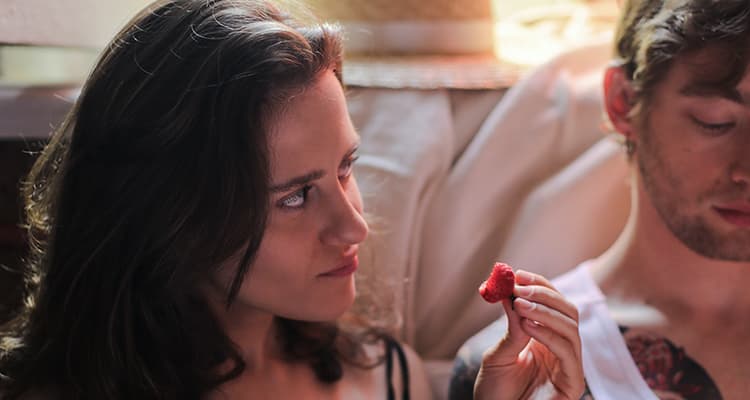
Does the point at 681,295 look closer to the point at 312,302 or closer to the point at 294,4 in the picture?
the point at 312,302

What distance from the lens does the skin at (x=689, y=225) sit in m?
0.97

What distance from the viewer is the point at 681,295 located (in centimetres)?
109

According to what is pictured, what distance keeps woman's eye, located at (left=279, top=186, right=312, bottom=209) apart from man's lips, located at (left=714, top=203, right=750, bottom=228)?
1.62ft

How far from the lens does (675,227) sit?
1034mm

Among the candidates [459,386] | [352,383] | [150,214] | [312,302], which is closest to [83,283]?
[150,214]

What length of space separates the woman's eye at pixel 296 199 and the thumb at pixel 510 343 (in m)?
0.24

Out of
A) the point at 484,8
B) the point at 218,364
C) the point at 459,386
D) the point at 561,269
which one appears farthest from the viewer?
the point at 484,8

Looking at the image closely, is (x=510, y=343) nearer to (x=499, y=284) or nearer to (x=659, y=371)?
(x=499, y=284)

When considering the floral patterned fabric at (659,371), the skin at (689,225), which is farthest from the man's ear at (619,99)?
the floral patterned fabric at (659,371)

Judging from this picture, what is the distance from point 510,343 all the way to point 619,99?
1.40 feet

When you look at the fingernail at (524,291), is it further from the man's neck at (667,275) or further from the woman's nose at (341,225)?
the man's neck at (667,275)

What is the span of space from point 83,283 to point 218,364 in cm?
18

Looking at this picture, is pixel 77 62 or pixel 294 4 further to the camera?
pixel 77 62

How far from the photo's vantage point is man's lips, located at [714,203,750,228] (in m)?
0.96
